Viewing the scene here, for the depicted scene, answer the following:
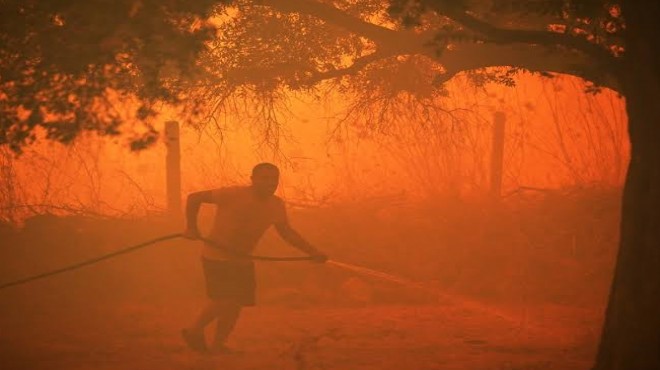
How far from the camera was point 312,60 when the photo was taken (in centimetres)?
824

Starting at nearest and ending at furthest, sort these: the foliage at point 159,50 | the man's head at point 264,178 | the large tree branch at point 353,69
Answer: the foliage at point 159,50 < the man's head at point 264,178 < the large tree branch at point 353,69

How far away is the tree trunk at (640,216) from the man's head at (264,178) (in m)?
2.97

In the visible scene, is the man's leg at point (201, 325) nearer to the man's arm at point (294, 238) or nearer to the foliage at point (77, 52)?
the man's arm at point (294, 238)

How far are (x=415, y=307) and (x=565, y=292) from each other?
2071 millimetres

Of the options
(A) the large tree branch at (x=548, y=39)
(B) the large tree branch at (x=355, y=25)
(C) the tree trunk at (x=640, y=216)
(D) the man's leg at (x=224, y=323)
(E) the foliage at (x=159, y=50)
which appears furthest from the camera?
(B) the large tree branch at (x=355, y=25)

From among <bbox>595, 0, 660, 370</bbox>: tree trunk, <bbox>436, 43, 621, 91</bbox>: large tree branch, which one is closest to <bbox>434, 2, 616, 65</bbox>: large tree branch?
<bbox>595, 0, 660, 370</bbox>: tree trunk

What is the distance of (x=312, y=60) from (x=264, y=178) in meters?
2.40

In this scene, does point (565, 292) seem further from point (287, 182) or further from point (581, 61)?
point (287, 182)

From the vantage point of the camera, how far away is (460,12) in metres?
5.41

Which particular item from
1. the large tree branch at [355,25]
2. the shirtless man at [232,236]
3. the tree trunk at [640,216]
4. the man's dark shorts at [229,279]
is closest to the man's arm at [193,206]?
the shirtless man at [232,236]

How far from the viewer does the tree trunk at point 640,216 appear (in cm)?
470

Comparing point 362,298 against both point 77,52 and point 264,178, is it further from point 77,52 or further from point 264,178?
point 77,52

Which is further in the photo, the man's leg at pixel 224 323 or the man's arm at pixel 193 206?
the man's leg at pixel 224 323

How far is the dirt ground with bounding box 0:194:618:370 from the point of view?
664 cm
